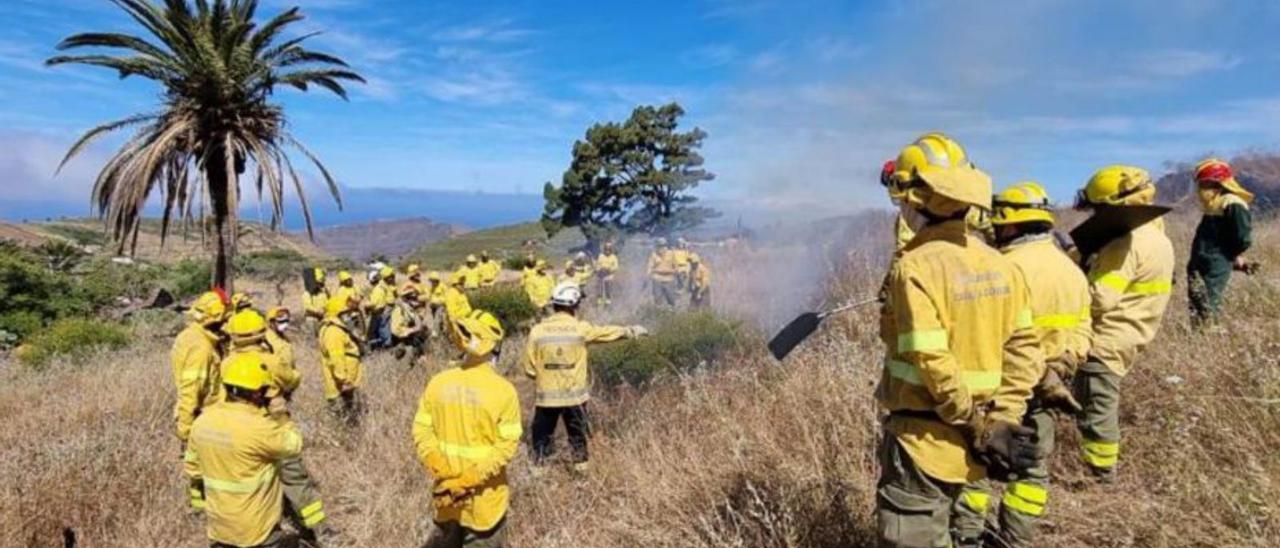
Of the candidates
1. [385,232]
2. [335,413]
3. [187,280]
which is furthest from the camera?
[385,232]

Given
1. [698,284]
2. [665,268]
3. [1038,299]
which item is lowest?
[698,284]

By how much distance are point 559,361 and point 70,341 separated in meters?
13.2

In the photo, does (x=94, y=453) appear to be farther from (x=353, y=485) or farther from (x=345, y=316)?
(x=345, y=316)

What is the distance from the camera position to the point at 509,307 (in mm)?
14766

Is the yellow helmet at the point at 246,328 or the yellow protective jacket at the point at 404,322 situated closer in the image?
the yellow helmet at the point at 246,328

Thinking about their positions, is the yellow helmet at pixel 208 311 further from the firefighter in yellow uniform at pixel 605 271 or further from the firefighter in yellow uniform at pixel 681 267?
the firefighter in yellow uniform at pixel 605 271

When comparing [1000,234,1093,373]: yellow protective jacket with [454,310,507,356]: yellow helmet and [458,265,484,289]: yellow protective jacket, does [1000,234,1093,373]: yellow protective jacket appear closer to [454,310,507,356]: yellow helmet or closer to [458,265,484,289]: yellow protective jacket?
[454,310,507,356]: yellow helmet

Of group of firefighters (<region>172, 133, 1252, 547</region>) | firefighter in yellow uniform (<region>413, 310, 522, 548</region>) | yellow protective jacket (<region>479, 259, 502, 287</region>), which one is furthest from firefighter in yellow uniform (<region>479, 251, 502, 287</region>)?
firefighter in yellow uniform (<region>413, 310, 522, 548</region>)

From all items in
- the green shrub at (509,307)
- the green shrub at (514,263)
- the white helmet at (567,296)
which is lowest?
the green shrub at (514,263)

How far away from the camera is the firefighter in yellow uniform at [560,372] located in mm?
5770

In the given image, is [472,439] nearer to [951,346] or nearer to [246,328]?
[246,328]

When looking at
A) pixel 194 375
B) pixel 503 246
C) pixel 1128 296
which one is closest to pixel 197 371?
pixel 194 375

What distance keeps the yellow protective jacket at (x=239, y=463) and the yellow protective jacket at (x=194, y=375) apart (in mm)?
1204

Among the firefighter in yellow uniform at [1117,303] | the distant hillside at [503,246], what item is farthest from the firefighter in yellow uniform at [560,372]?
the distant hillside at [503,246]
